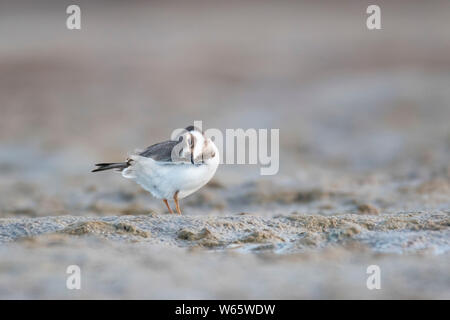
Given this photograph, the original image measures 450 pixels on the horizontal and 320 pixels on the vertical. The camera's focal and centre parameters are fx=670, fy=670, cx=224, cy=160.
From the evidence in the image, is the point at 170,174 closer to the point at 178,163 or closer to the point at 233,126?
the point at 178,163

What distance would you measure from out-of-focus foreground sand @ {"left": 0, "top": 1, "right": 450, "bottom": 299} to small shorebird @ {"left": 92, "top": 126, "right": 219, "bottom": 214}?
1.71ft

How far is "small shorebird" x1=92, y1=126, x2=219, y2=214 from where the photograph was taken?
672cm

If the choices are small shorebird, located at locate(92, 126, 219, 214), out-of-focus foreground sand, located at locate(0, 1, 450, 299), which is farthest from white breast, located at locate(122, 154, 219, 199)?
out-of-focus foreground sand, located at locate(0, 1, 450, 299)

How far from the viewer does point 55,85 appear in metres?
18.5

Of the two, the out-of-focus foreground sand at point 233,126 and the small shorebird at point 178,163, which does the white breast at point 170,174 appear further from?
the out-of-focus foreground sand at point 233,126

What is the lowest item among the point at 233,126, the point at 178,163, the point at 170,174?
the point at 170,174

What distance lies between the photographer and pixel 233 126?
14.8 m

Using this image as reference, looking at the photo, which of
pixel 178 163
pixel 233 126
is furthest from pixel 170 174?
pixel 233 126

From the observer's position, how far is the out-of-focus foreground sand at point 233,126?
5137mm

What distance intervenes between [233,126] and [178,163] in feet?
26.7

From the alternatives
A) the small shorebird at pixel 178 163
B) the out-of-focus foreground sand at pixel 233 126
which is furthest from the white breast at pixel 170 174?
the out-of-focus foreground sand at pixel 233 126
